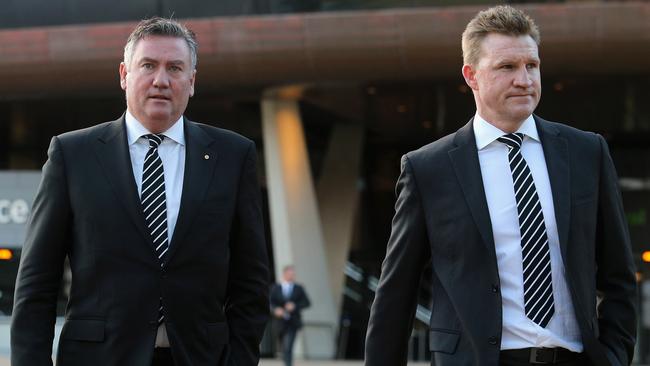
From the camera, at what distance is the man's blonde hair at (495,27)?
5.15m

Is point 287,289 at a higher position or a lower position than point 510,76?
higher

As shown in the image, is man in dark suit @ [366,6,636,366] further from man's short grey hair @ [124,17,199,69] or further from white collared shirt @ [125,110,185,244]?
man's short grey hair @ [124,17,199,69]

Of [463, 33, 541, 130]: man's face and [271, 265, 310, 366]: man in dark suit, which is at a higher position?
[271, 265, 310, 366]: man in dark suit

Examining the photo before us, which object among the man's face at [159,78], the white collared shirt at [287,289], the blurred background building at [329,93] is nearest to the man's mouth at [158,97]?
the man's face at [159,78]

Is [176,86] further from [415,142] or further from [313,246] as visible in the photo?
[415,142]

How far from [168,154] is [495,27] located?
4.74ft

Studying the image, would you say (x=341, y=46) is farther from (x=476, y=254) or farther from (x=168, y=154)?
(x=476, y=254)

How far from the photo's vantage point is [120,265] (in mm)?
5168

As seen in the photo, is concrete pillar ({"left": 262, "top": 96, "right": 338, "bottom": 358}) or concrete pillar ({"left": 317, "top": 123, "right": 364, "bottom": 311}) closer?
concrete pillar ({"left": 262, "top": 96, "right": 338, "bottom": 358})

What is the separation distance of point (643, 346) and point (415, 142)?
10246mm

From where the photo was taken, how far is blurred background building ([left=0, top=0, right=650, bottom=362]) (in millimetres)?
26078

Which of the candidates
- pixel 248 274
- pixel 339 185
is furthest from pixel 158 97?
pixel 339 185

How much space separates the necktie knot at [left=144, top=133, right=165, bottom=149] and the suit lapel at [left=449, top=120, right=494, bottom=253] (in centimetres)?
121

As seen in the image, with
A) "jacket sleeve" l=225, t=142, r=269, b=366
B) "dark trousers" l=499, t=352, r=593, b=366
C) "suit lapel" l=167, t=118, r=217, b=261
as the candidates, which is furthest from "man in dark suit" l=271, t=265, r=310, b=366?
"dark trousers" l=499, t=352, r=593, b=366
